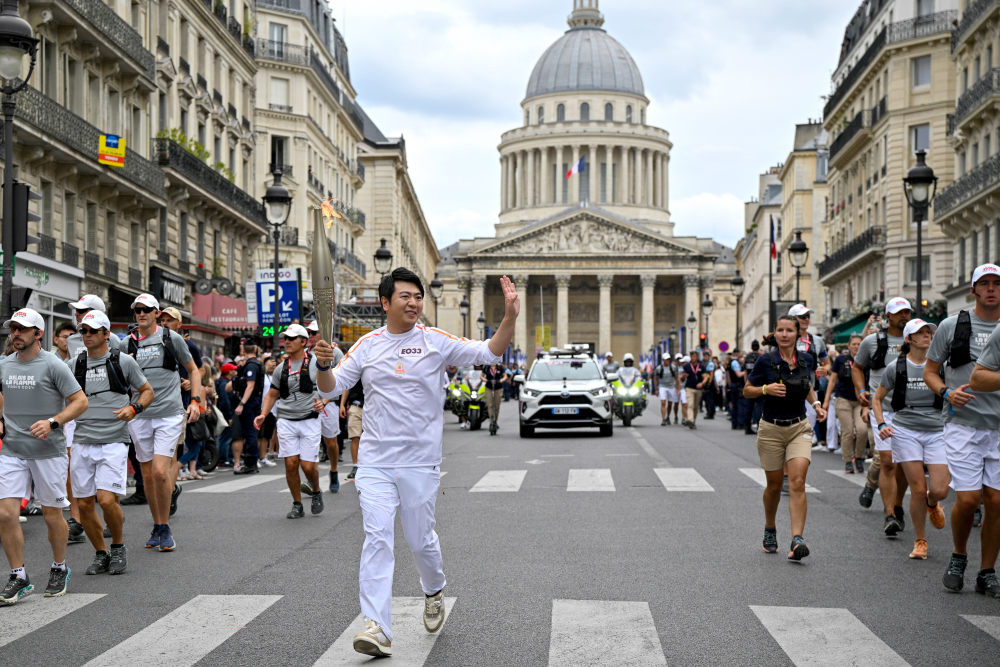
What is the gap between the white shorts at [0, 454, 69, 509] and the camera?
7891mm

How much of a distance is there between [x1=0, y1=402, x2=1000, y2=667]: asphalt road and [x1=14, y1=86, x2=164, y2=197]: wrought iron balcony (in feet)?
42.6

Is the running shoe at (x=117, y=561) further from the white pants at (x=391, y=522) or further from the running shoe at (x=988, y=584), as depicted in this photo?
the running shoe at (x=988, y=584)

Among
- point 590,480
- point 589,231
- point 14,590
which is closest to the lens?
point 14,590

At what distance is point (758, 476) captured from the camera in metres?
16.0

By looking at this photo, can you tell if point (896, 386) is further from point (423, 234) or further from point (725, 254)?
point (725, 254)

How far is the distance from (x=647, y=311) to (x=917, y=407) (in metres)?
110

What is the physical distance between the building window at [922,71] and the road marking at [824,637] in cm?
4392

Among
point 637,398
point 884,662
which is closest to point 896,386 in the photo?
point 884,662

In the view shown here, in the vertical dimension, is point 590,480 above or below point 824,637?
below

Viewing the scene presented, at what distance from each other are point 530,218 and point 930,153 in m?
87.5

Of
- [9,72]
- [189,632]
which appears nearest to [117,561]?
[189,632]

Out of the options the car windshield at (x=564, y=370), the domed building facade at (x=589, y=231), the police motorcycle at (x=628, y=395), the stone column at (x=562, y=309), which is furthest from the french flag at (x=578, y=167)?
the car windshield at (x=564, y=370)

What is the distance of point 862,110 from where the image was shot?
5366 cm

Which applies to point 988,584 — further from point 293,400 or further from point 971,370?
point 293,400
